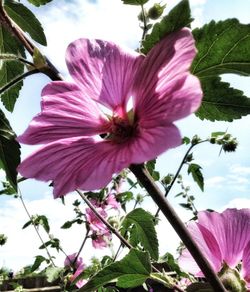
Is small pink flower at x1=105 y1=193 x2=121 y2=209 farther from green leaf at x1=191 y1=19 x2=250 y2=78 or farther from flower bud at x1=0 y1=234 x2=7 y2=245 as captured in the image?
green leaf at x1=191 y1=19 x2=250 y2=78

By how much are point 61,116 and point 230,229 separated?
36 centimetres

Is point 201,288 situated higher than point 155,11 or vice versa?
point 155,11

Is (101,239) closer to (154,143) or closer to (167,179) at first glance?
(167,179)

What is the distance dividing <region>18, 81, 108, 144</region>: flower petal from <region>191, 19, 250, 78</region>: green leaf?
169 millimetres

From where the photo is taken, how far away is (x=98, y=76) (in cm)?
70

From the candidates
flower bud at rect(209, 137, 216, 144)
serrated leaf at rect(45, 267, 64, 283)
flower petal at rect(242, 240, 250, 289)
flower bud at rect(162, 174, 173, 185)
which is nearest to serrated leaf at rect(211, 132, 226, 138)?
flower bud at rect(209, 137, 216, 144)

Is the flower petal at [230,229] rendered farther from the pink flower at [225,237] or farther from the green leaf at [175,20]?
the green leaf at [175,20]

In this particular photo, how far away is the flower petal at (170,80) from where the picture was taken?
513 mm

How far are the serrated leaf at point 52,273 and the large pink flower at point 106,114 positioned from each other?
7.88 ft

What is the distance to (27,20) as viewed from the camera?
1081 millimetres

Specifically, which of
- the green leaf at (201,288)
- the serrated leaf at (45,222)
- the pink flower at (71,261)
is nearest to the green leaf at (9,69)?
the green leaf at (201,288)

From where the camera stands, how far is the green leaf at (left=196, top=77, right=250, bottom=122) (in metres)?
0.68

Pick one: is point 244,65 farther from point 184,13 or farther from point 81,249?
point 81,249

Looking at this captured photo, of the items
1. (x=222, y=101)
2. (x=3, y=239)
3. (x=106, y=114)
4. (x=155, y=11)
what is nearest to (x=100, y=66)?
(x=106, y=114)
